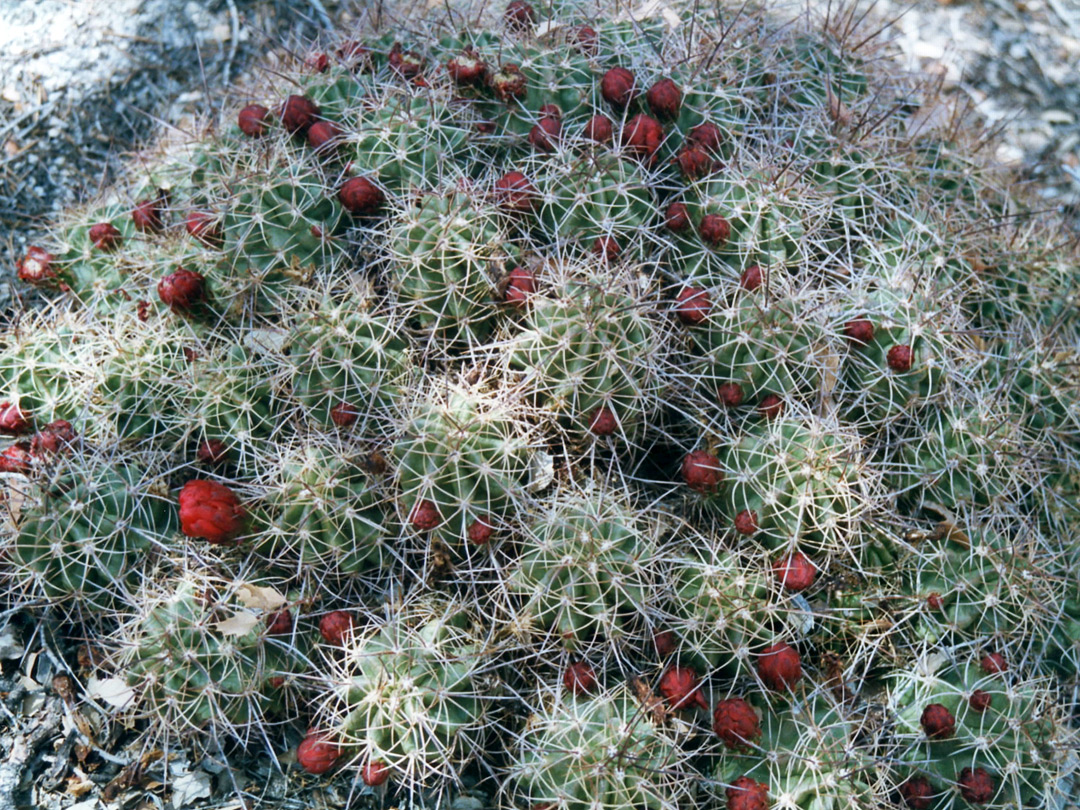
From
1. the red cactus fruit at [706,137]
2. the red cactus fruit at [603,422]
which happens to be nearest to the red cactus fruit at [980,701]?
the red cactus fruit at [603,422]

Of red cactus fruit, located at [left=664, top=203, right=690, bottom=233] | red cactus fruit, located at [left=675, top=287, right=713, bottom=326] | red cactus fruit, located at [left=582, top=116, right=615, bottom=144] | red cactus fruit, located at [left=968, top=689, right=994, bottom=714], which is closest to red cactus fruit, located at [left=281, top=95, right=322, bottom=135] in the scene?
red cactus fruit, located at [left=582, top=116, right=615, bottom=144]

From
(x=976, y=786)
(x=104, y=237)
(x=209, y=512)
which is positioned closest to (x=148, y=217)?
(x=104, y=237)

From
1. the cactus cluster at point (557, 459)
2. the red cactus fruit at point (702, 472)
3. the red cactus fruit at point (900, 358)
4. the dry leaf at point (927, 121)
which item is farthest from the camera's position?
the dry leaf at point (927, 121)

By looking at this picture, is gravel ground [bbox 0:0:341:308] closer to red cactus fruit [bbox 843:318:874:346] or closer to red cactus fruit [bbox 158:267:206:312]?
red cactus fruit [bbox 158:267:206:312]

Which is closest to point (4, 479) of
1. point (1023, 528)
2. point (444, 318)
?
point (444, 318)

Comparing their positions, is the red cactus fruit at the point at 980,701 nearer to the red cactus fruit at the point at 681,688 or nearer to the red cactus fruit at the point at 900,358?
the red cactus fruit at the point at 681,688

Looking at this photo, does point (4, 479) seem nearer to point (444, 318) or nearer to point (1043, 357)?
point (444, 318)

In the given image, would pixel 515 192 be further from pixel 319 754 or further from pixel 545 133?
pixel 319 754
